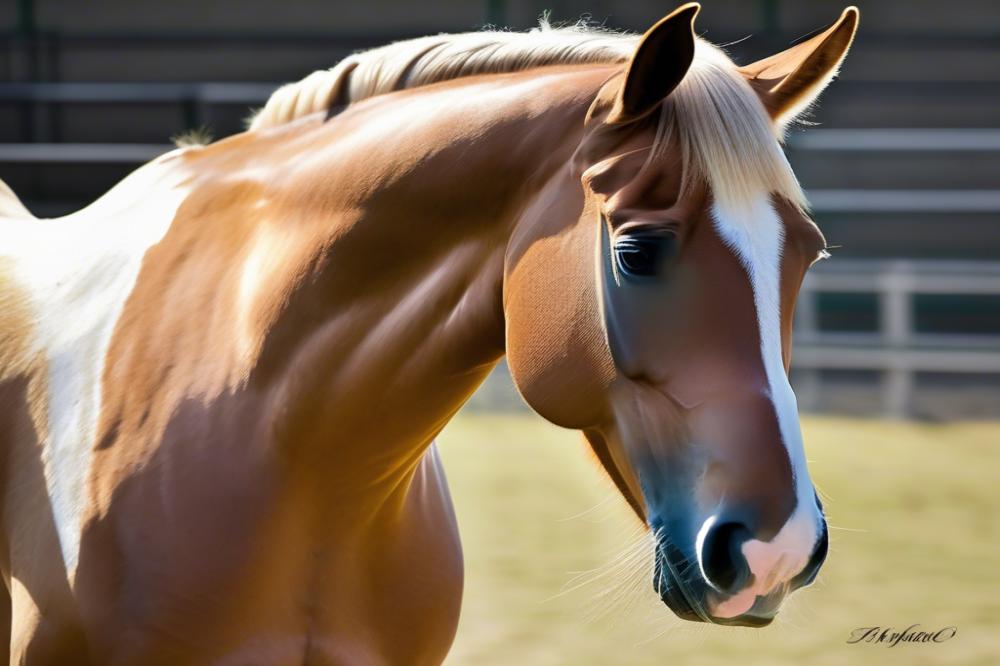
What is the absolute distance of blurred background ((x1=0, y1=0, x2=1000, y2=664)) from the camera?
142 inches

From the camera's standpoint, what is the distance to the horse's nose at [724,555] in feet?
4.33

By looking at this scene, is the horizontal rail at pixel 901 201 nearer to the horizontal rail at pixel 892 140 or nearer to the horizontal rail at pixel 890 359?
the horizontal rail at pixel 892 140

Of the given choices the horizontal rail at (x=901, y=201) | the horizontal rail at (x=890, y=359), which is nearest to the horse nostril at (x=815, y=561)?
the horizontal rail at (x=890, y=359)

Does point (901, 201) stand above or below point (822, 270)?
above

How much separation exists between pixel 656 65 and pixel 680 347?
0.31 m

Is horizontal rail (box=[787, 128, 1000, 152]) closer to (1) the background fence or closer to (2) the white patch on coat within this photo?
(1) the background fence

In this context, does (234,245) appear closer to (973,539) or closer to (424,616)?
(424,616)

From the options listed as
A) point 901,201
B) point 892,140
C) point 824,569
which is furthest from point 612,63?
point 892,140

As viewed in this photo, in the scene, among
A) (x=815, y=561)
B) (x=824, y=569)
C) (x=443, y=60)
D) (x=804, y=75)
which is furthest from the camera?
(x=824, y=569)

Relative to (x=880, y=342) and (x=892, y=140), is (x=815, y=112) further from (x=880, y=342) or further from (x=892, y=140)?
(x=880, y=342)

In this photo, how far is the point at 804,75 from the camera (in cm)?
154

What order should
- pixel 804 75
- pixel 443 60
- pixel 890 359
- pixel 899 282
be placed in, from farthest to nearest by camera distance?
pixel 899 282 → pixel 890 359 → pixel 443 60 → pixel 804 75

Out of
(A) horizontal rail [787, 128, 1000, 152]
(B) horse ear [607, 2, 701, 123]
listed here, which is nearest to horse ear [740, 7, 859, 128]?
(B) horse ear [607, 2, 701, 123]
